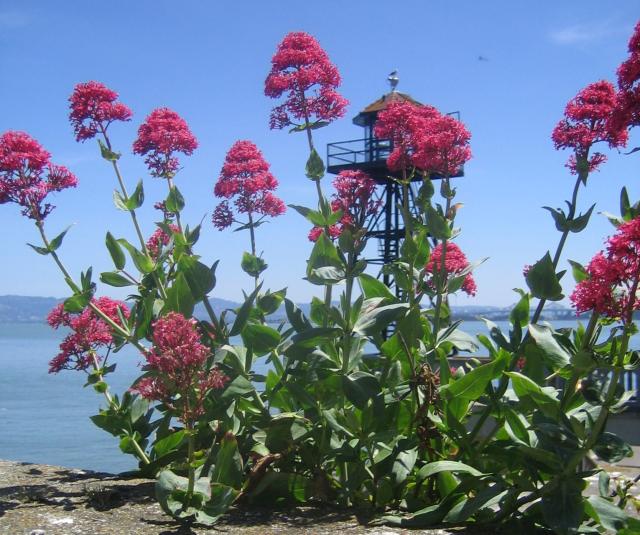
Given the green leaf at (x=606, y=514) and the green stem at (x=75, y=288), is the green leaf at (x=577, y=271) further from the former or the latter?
the green stem at (x=75, y=288)

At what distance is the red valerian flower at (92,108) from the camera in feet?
17.2

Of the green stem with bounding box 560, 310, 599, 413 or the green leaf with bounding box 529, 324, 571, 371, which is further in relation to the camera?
the green leaf with bounding box 529, 324, 571, 371

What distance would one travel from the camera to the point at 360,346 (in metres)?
4.23

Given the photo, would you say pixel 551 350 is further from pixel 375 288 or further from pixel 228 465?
pixel 228 465

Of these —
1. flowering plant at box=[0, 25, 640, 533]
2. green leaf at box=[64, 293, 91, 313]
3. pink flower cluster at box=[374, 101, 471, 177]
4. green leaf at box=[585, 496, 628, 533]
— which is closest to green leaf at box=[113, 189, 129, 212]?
flowering plant at box=[0, 25, 640, 533]

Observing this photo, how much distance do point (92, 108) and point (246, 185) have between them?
3.68 feet

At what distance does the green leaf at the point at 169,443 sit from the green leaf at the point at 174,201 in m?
1.39

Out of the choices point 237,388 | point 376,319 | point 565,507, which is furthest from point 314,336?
point 565,507

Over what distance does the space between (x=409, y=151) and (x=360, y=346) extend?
3.83 feet

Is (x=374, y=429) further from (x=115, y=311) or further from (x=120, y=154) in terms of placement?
(x=120, y=154)

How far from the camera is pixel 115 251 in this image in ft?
16.2

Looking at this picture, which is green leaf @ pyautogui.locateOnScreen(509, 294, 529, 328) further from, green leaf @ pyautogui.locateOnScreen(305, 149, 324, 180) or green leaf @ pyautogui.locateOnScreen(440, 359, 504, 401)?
green leaf @ pyautogui.locateOnScreen(305, 149, 324, 180)

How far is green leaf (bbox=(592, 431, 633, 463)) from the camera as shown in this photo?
345 cm

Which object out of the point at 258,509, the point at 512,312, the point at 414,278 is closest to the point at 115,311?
the point at 258,509
